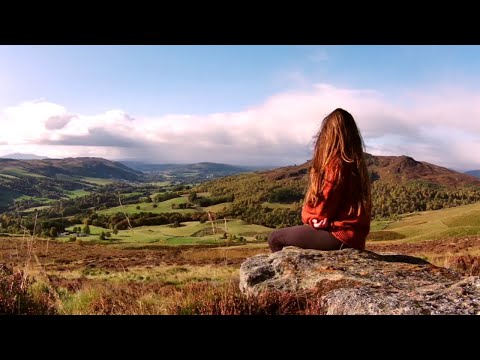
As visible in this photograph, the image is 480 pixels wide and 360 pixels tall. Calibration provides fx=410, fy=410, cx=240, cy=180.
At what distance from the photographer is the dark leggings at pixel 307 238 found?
23.4 feet

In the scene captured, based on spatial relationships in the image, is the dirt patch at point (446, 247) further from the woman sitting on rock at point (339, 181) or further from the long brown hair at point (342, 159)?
the long brown hair at point (342, 159)

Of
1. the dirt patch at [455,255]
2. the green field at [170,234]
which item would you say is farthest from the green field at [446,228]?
the green field at [170,234]

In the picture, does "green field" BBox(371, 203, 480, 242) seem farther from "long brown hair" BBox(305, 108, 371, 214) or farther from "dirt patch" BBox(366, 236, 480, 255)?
"long brown hair" BBox(305, 108, 371, 214)

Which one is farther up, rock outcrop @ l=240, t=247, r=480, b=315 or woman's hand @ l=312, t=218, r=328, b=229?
woman's hand @ l=312, t=218, r=328, b=229

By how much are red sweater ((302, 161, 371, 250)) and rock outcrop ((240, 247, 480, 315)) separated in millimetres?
387


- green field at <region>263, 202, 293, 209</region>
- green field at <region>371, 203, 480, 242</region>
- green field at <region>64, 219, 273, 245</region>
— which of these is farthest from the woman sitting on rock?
green field at <region>263, 202, 293, 209</region>

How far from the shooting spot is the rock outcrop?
16.7 feet

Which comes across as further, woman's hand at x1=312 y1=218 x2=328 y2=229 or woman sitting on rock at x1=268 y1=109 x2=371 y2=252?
woman's hand at x1=312 y1=218 x2=328 y2=229

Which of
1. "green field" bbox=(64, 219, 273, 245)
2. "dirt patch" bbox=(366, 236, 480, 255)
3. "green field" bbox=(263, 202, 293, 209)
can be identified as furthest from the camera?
"green field" bbox=(263, 202, 293, 209)

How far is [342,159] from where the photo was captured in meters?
6.66
